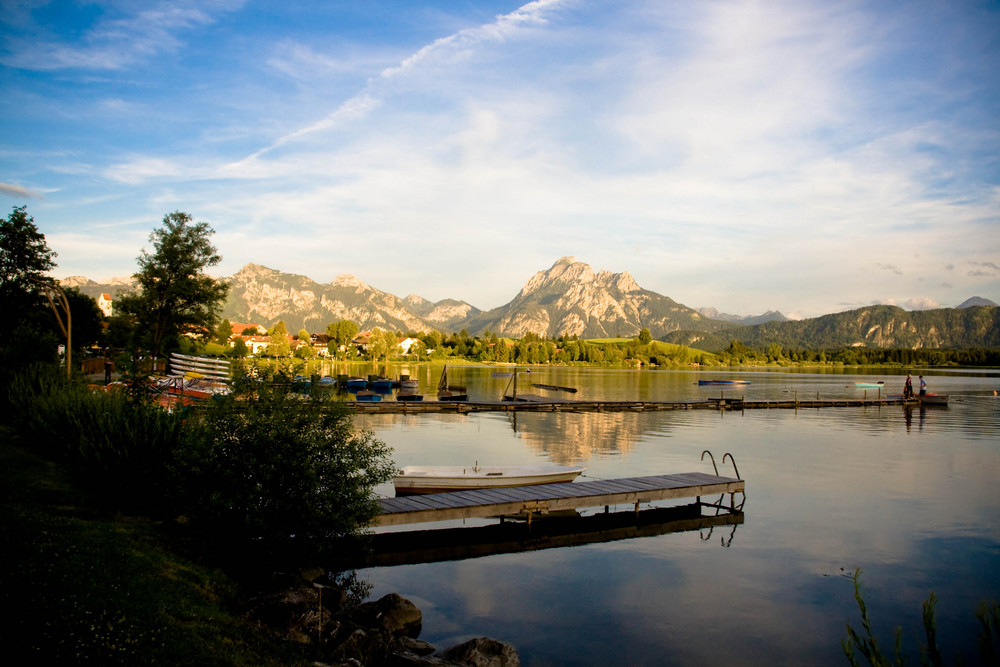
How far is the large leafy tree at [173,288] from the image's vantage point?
196 ft

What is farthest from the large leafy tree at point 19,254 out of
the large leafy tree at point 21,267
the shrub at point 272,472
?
the shrub at point 272,472

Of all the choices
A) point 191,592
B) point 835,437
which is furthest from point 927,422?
point 191,592

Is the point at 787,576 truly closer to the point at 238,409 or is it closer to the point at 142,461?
the point at 238,409

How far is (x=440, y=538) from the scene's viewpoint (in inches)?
774

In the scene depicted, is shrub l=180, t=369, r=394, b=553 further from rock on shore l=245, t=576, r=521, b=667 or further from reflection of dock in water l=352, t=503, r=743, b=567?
reflection of dock in water l=352, t=503, r=743, b=567

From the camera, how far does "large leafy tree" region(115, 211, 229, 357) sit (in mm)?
59625

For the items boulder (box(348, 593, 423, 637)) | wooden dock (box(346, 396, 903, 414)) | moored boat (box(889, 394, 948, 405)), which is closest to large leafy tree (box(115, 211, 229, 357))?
wooden dock (box(346, 396, 903, 414))

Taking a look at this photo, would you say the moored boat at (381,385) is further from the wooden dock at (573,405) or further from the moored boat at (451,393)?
the wooden dock at (573,405)

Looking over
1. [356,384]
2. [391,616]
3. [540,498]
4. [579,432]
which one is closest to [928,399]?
[579,432]

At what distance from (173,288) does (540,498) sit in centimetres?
5170

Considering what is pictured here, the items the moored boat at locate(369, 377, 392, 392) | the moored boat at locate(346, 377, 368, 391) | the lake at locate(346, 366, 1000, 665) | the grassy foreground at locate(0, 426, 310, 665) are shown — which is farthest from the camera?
the moored boat at locate(346, 377, 368, 391)

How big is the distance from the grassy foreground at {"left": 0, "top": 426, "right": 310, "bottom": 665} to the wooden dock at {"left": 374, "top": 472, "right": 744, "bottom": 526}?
549 centimetres

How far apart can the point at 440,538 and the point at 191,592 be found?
939 centimetres

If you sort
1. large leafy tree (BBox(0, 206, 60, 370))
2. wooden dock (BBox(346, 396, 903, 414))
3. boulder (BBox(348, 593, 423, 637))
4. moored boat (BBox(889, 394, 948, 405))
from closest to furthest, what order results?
1. boulder (BBox(348, 593, 423, 637))
2. large leafy tree (BBox(0, 206, 60, 370))
3. wooden dock (BBox(346, 396, 903, 414))
4. moored boat (BBox(889, 394, 948, 405))
